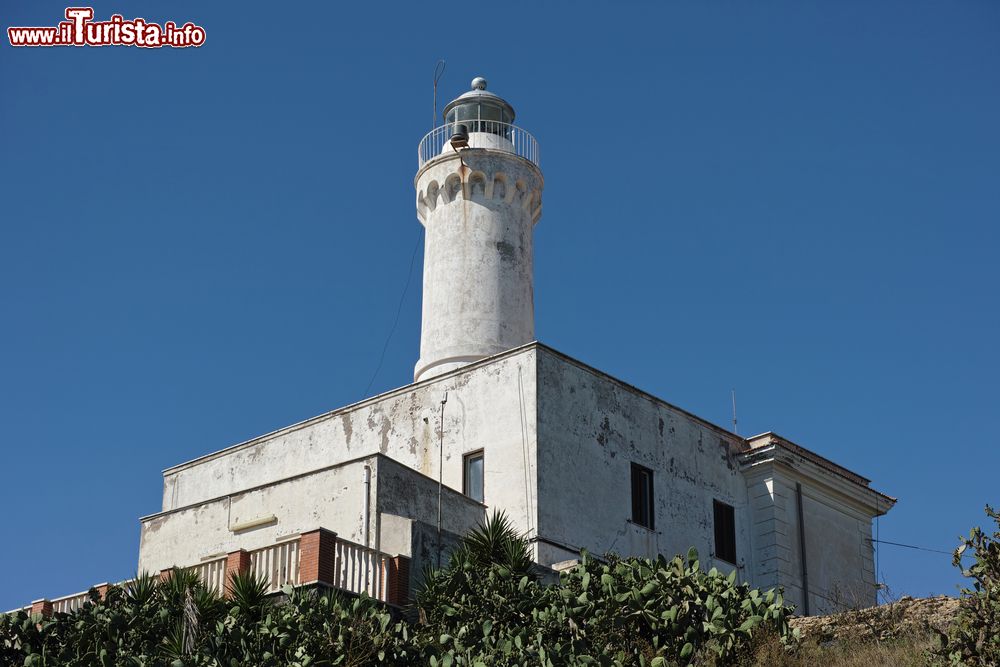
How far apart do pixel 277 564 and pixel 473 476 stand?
19.8 feet

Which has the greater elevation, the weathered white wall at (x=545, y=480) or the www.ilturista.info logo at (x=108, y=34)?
the www.ilturista.info logo at (x=108, y=34)

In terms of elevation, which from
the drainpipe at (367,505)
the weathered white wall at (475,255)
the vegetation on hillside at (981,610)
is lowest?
the vegetation on hillside at (981,610)

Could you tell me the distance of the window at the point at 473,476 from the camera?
26.8m

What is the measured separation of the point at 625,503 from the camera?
89.2 ft

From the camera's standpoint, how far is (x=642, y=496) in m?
27.7

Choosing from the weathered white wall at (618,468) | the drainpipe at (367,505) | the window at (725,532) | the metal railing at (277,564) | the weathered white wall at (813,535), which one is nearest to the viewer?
the metal railing at (277,564)

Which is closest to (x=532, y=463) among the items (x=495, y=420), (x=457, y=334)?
(x=495, y=420)

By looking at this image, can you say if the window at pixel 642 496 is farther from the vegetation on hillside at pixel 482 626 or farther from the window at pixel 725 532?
the vegetation on hillside at pixel 482 626

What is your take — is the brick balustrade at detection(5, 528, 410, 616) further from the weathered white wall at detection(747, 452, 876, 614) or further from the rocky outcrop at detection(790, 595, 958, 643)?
the weathered white wall at detection(747, 452, 876, 614)

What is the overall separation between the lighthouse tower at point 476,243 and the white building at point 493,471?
0.15 ft

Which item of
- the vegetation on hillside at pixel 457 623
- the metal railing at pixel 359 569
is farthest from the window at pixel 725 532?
the metal railing at pixel 359 569

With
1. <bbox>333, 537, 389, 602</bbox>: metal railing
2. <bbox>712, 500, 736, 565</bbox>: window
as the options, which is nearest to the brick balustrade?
<bbox>333, 537, 389, 602</bbox>: metal railing

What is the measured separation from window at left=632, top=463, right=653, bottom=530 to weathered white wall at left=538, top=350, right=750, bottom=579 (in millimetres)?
143

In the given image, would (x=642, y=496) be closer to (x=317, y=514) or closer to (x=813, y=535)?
(x=813, y=535)
